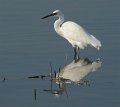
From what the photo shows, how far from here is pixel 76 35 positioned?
16.1 meters

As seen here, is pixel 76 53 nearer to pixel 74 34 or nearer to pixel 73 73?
pixel 74 34

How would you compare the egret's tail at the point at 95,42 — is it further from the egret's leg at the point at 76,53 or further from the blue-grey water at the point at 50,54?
the egret's leg at the point at 76,53

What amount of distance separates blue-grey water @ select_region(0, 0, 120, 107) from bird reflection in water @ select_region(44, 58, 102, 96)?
0.06 metres

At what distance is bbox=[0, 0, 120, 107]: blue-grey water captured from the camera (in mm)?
10541

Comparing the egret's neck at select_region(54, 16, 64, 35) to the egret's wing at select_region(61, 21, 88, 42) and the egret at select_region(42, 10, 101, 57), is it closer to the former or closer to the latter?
the egret at select_region(42, 10, 101, 57)

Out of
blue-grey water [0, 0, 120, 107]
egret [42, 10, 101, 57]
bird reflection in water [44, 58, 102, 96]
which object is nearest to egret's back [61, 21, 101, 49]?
egret [42, 10, 101, 57]

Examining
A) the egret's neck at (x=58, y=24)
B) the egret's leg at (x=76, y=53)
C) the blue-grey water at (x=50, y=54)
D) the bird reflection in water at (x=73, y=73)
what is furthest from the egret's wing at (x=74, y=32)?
the bird reflection in water at (x=73, y=73)

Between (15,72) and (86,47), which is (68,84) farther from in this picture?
(86,47)

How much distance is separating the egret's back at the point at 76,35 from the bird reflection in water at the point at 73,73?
1255 millimetres

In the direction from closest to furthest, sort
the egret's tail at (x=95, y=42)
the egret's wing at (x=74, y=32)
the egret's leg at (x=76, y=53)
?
the egret's leg at (x=76, y=53)
the egret's tail at (x=95, y=42)
the egret's wing at (x=74, y=32)

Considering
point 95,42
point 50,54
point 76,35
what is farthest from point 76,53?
point 76,35

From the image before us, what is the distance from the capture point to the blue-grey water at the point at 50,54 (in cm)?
1054

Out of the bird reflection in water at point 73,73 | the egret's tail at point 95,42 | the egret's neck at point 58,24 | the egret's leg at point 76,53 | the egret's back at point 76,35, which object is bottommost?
the bird reflection in water at point 73,73

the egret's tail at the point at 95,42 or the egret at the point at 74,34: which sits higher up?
the egret at the point at 74,34
